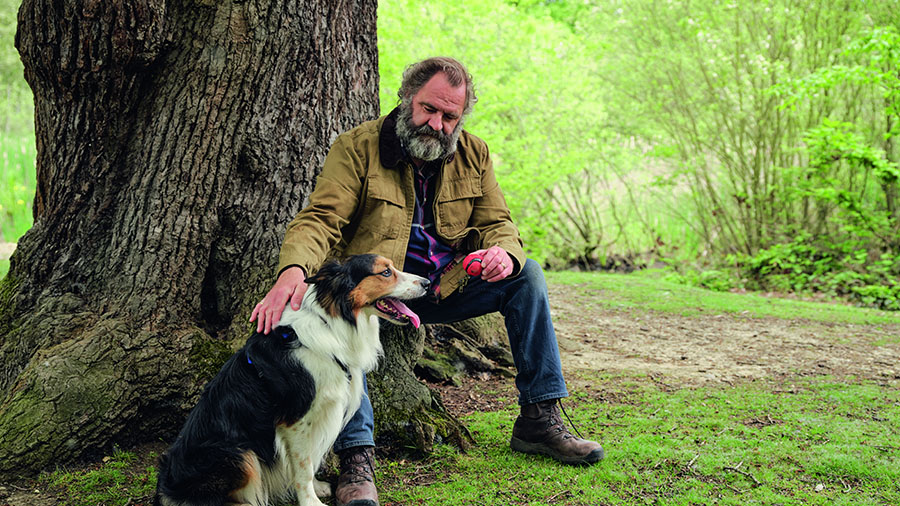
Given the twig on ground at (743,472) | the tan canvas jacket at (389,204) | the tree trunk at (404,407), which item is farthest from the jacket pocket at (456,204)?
the twig on ground at (743,472)

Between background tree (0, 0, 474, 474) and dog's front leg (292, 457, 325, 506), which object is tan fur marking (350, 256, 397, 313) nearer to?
dog's front leg (292, 457, 325, 506)

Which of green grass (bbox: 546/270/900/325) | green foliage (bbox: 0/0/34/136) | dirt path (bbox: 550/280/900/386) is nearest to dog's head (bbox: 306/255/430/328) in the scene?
dirt path (bbox: 550/280/900/386)

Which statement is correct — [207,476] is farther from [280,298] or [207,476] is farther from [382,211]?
[382,211]

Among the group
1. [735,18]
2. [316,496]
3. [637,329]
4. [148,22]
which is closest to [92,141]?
[148,22]

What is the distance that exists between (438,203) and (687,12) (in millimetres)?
9054

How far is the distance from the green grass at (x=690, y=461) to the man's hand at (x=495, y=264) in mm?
876

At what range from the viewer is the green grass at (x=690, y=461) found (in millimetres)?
2789

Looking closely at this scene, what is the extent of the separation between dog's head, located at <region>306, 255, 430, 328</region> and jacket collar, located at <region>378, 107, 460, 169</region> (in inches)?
26.5

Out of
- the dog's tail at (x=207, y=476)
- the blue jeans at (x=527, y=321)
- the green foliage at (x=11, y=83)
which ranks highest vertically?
the green foliage at (x=11, y=83)

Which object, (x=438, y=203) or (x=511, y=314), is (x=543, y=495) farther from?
(x=438, y=203)

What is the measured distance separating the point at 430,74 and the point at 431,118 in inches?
8.6

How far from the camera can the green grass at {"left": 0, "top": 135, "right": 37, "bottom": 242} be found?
27.2 ft

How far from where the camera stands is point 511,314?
10.4ft

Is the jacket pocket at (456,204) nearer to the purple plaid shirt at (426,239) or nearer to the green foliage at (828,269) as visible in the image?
the purple plaid shirt at (426,239)
